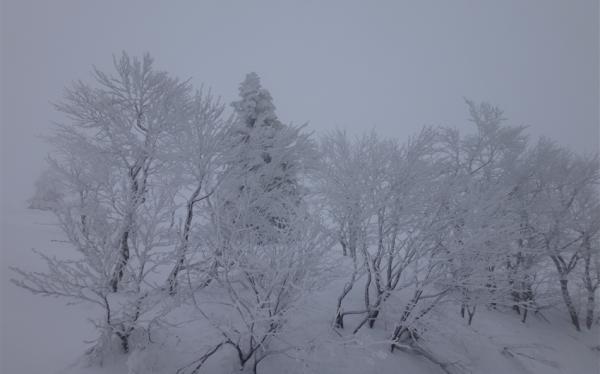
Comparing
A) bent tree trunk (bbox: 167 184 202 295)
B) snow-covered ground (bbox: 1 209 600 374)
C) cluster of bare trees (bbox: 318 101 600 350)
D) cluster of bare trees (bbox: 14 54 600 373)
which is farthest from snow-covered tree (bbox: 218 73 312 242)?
snow-covered ground (bbox: 1 209 600 374)

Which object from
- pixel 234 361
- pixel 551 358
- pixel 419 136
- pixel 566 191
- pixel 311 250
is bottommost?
pixel 551 358

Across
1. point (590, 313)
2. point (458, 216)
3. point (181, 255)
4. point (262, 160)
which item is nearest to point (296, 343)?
point (181, 255)

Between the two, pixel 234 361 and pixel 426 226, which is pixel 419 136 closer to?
pixel 426 226

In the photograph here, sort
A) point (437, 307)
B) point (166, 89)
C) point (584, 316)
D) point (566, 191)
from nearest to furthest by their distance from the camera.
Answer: point (437, 307)
point (166, 89)
point (566, 191)
point (584, 316)

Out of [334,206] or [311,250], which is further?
[334,206]

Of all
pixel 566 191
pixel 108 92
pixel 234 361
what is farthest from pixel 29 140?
pixel 566 191

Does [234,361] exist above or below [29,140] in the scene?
below

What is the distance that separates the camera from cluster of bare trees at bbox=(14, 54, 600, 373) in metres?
6.07

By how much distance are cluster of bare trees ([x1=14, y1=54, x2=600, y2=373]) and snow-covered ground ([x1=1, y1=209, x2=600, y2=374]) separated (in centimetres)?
49

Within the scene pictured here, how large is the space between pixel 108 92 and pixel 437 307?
12611mm

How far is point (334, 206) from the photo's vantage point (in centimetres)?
1046

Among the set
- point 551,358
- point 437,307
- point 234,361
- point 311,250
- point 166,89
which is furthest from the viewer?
point 551,358

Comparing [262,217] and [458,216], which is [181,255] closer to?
[262,217]

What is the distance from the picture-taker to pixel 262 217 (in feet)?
33.1
